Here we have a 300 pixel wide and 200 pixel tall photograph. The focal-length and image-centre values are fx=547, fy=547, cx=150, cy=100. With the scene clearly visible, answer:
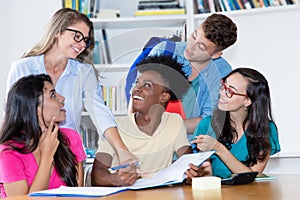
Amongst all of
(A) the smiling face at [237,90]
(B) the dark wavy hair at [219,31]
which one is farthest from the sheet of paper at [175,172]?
(B) the dark wavy hair at [219,31]

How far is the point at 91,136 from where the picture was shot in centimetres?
160

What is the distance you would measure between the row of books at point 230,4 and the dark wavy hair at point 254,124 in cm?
132

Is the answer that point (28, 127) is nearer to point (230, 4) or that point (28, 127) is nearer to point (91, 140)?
point (91, 140)

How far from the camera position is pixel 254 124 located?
1.92m

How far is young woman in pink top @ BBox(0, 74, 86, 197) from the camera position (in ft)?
5.57

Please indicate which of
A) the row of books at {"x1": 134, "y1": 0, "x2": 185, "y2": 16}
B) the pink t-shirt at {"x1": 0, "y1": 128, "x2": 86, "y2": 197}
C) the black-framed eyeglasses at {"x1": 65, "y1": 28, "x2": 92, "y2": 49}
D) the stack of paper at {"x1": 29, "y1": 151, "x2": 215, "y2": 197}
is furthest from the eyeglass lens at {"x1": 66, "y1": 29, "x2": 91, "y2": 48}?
the row of books at {"x1": 134, "y1": 0, "x2": 185, "y2": 16}

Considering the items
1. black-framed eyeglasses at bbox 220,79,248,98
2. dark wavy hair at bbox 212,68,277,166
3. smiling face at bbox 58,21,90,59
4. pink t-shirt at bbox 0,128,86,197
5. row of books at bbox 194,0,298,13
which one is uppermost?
row of books at bbox 194,0,298,13

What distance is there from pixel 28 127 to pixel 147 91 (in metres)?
0.58

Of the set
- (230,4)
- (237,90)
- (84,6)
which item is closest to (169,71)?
(237,90)

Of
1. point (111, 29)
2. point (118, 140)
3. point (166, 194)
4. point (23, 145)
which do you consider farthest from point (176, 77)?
point (111, 29)

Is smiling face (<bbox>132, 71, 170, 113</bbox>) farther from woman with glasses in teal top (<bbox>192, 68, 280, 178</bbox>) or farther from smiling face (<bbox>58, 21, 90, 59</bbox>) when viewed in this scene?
smiling face (<bbox>58, 21, 90, 59</bbox>)

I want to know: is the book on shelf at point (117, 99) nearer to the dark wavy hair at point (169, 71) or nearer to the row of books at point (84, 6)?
the dark wavy hair at point (169, 71)

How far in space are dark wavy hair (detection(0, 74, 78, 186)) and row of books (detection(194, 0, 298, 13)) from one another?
1.55 m

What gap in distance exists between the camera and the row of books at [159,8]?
3303 millimetres
